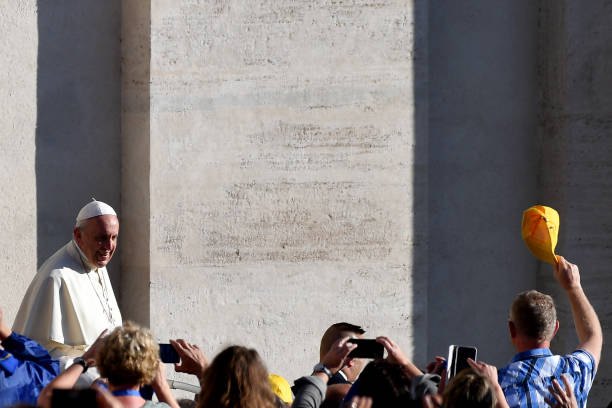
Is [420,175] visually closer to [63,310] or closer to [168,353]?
[63,310]

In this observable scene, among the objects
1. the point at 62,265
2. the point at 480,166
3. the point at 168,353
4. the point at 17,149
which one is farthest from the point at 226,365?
the point at 480,166

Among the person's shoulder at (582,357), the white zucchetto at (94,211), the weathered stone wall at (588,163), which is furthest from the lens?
the weathered stone wall at (588,163)

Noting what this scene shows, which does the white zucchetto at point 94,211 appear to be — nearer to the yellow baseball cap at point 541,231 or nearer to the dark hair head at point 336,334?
A: the dark hair head at point 336,334

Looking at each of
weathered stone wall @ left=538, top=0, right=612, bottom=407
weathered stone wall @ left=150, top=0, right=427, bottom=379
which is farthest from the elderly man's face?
weathered stone wall @ left=538, top=0, right=612, bottom=407

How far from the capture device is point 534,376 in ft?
13.9

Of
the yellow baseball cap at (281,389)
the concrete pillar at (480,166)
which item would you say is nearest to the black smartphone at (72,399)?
the yellow baseball cap at (281,389)

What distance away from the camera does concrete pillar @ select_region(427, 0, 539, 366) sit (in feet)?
26.1

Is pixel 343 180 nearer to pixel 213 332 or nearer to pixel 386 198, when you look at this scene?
pixel 386 198

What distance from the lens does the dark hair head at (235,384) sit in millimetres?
3381

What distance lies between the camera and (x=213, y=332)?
7277mm

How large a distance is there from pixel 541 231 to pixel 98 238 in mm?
2464

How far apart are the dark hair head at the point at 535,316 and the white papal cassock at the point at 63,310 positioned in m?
2.55

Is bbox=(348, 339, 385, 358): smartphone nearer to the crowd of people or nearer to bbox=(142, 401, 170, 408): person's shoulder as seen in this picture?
the crowd of people

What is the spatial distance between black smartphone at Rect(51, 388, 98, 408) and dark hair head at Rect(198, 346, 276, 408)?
0.82 metres
